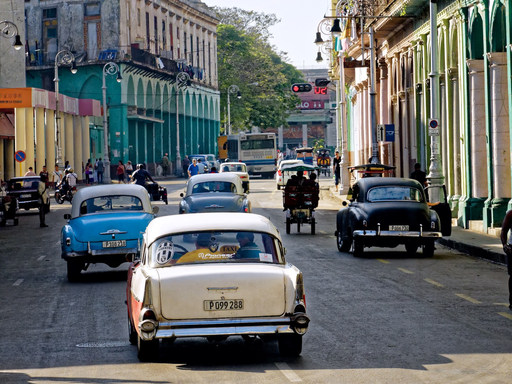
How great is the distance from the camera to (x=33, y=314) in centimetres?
1577

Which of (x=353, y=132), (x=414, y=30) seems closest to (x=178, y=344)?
(x=414, y=30)

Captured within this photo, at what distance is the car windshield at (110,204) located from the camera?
69.3ft

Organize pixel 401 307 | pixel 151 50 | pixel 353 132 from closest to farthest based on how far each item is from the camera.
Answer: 1. pixel 401 307
2. pixel 353 132
3. pixel 151 50

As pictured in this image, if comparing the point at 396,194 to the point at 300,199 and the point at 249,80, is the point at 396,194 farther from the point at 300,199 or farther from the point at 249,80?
the point at 249,80

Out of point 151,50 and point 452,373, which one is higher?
point 151,50

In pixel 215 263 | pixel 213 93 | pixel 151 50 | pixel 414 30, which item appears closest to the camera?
pixel 215 263

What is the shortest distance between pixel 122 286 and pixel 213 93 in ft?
353

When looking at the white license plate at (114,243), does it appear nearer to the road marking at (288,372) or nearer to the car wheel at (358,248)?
the car wheel at (358,248)

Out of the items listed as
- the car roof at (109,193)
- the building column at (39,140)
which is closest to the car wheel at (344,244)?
the car roof at (109,193)

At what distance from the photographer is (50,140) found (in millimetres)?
75250

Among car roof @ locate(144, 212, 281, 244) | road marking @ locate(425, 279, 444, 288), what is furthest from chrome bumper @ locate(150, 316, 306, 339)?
road marking @ locate(425, 279, 444, 288)

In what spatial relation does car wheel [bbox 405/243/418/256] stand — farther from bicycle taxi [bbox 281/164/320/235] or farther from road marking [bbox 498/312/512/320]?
road marking [bbox 498/312/512/320]

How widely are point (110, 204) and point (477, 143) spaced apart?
14402 millimetres

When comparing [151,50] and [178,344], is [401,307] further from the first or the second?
[151,50]
